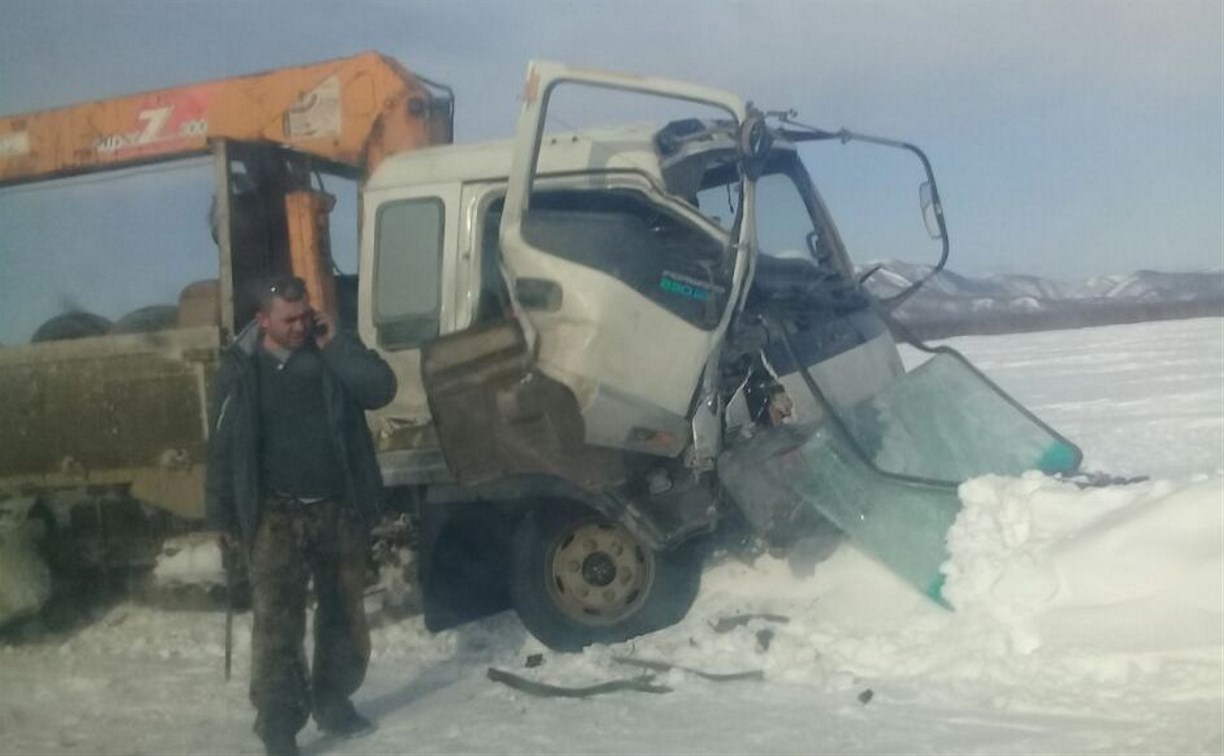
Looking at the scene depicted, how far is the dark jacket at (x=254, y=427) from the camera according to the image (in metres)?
5.17

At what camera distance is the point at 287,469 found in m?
5.26

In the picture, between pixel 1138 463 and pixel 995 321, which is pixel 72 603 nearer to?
pixel 1138 463

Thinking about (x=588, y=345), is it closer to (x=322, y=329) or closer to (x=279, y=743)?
(x=322, y=329)

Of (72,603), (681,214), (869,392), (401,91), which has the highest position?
(401,91)

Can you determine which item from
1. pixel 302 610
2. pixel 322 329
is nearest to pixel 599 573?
pixel 302 610

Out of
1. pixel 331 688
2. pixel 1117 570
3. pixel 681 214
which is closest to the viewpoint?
pixel 331 688

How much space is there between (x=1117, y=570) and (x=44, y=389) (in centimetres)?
587

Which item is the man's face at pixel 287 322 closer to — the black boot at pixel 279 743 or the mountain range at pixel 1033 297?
the black boot at pixel 279 743

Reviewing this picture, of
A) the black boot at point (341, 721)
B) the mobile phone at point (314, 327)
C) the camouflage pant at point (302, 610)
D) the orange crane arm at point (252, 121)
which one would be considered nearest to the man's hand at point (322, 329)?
the mobile phone at point (314, 327)

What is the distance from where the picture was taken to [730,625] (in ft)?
21.4

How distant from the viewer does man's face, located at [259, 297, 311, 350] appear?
5254 millimetres

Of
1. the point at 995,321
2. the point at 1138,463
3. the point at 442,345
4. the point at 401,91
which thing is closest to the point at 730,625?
the point at 442,345

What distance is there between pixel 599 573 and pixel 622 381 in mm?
1048

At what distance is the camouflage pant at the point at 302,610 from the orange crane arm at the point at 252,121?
3445mm
